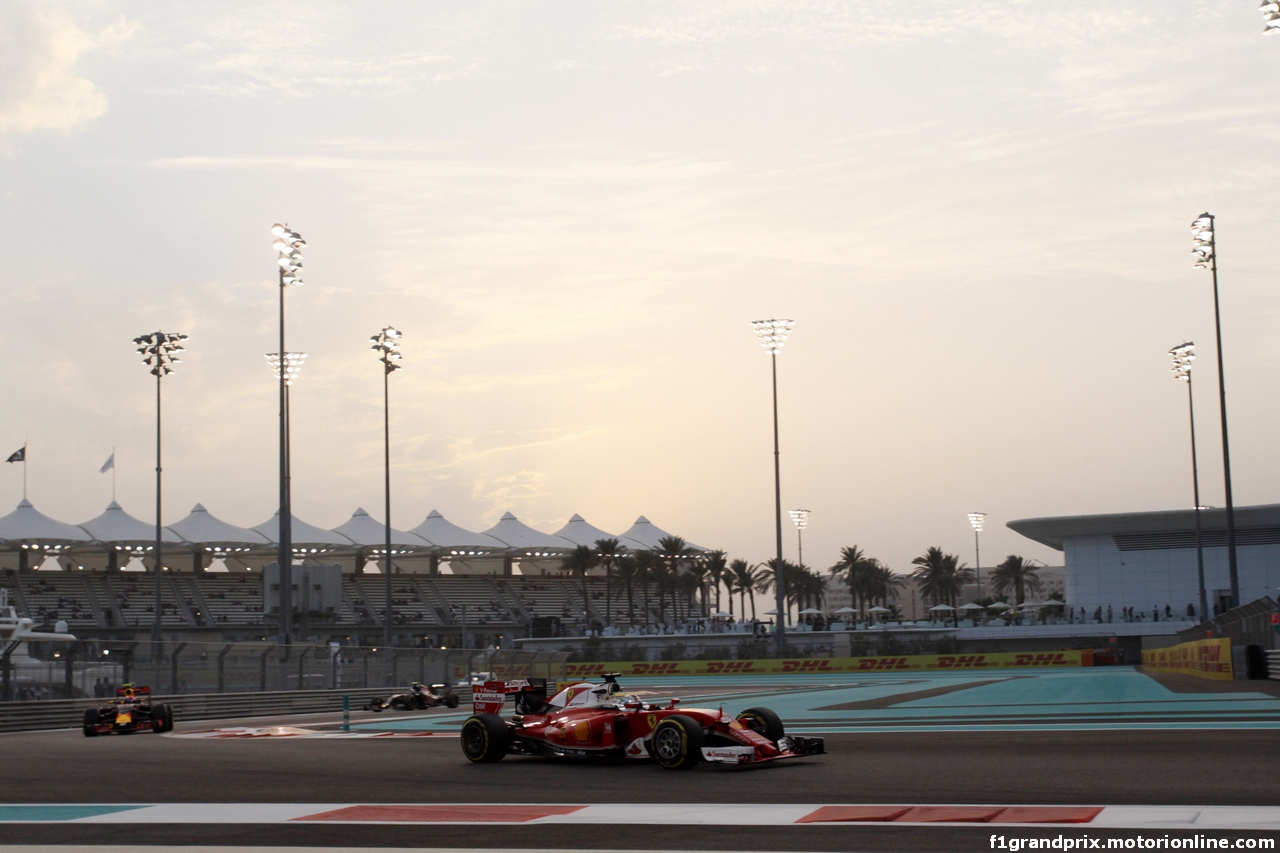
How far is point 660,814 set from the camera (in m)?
10.8

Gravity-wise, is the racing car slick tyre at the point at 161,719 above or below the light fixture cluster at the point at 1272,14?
below

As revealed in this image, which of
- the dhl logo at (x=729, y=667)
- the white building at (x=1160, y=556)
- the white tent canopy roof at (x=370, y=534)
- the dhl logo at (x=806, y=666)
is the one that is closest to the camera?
the dhl logo at (x=806, y=666)

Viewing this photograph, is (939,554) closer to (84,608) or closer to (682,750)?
(84,608)

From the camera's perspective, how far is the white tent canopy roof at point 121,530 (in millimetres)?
86750

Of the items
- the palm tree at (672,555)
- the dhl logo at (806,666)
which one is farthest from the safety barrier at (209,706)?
the palm tree at (672,555)

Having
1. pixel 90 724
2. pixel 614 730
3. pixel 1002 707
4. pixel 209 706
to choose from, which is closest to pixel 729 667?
pixel 209 706

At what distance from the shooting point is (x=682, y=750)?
47.5 ft

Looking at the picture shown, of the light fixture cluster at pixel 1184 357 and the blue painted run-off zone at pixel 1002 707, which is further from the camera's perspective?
the light fixture cluster at pixel 1184 357

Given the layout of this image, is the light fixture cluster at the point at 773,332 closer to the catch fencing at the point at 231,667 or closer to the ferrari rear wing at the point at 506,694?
the catch fencing at the point at 231,667

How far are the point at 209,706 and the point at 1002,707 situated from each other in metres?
19.3

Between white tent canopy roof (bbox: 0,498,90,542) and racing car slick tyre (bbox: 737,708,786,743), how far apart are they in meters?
79.6

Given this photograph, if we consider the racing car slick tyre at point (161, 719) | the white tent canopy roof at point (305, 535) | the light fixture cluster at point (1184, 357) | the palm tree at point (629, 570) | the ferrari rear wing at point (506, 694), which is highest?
the light fixture cluster at point (1184, 357)

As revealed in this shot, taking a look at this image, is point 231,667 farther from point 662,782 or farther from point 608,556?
point 608,556

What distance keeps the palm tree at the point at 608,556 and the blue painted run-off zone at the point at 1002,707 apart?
6440 cm
